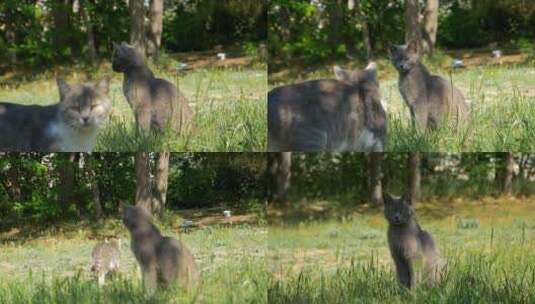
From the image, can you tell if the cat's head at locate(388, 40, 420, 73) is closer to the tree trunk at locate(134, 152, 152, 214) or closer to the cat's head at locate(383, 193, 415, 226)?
the cat's head at locate(383, 193, 415, 226)

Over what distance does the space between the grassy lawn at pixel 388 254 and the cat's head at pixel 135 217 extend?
1.98 feet

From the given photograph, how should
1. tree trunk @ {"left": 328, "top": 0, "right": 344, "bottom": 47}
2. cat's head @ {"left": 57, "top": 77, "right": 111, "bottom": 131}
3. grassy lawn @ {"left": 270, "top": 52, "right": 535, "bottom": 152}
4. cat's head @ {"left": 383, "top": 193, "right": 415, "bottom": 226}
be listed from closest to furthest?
cat's head @ {"left": 57, "top": 77, "right": 111, "bottom": 131} → grassy lawn @ {"left": 270, "top": 52, "right": 535, "bottom": 152} → tree trunk @ {"left": 328, "top": 0, "right": 344, "bottom": 47} → cat's head @ {"left": 383, "top": 193, "right": 415, "bottom": 226}

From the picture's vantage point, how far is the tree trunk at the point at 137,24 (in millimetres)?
3965

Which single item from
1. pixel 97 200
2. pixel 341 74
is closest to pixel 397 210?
pixel 341 74

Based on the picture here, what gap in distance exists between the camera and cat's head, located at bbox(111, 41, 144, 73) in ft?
12.8

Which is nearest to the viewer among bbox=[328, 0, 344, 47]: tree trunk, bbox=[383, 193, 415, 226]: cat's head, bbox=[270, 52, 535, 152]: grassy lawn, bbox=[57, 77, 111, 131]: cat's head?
bbox=[57, 77, 111, 131]: cat's head

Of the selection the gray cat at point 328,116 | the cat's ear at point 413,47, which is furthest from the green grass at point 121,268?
the cat's ear at point 413,47

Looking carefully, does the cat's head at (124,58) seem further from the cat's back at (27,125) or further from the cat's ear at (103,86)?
the cat's back at (27,125)

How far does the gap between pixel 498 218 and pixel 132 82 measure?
188 centimetres

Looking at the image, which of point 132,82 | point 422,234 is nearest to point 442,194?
point 422,234

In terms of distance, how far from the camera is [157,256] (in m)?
4.05

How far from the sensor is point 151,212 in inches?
164

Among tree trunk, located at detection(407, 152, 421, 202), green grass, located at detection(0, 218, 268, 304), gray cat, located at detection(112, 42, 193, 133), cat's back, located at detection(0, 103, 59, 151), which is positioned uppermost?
gray cat, located at detection(112, 42, 193, 133)

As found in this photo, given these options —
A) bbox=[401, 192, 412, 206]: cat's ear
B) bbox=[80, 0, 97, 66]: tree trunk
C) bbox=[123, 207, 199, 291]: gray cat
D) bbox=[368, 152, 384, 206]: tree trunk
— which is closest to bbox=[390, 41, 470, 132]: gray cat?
bbox=[368, 152, 384, 206]: tree trunk
